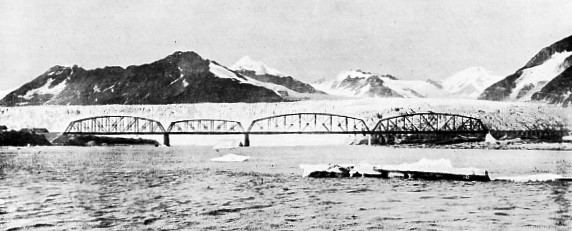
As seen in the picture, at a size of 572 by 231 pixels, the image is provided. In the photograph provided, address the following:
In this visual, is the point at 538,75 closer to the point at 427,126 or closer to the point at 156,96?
the point at 427,126

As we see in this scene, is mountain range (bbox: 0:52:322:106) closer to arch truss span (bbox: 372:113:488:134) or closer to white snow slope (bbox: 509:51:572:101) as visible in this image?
white snow slope (bbox: 509:51:572:101)

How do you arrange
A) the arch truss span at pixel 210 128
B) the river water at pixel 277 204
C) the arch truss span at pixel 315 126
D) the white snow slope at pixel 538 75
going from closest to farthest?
the river water at pixel 277 204
the arch truss span at pixel 315 126
the arch truss span at pixel 210 128
the white snow slope at pixel 538 75

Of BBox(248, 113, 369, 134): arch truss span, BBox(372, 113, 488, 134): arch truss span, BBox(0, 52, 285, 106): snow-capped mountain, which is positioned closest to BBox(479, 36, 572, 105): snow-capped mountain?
BBox(372, 113, 488, 134): arch truss span

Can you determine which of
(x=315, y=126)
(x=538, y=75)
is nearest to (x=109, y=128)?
(x=315, y=126)

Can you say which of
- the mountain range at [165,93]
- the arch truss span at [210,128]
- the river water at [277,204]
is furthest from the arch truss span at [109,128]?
the river water at [277,204]

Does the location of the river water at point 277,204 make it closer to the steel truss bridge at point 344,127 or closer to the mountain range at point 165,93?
the steel truss bridge at point 344,127

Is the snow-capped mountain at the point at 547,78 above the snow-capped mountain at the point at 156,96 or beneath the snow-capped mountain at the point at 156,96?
beneath

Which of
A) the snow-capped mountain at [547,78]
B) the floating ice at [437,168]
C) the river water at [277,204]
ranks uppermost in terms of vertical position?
the snow-capped mountain at [547,78]

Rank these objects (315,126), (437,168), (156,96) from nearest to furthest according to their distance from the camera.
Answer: (437,168)
(315,126)
(156,96)

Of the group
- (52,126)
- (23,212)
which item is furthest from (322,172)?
(52,126)
